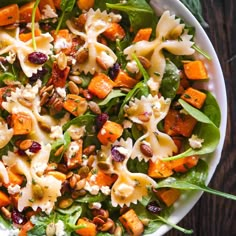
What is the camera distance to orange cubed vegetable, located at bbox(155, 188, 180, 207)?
237 cm

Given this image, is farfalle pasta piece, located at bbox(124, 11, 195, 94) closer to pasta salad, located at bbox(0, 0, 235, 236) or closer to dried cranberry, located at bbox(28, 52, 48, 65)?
pasta salad, located at bbox(0, 0, 235, 236)

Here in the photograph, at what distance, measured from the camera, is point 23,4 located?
2.37 m

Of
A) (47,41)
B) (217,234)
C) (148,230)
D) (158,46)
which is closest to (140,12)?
(158,46)

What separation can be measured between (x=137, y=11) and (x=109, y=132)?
0.45 m

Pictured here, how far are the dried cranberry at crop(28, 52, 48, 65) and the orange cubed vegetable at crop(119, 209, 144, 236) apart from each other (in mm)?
629

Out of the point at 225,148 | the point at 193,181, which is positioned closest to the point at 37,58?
the point at 193,181

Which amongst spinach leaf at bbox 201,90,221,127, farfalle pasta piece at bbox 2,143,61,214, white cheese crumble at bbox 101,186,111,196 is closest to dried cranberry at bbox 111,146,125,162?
white cheese crumble at bbox 101,186,111,196

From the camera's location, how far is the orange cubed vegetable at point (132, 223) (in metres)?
2.34

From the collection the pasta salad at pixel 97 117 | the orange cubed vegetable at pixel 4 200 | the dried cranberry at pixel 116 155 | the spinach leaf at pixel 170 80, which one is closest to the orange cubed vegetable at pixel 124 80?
the pasta salad at pixel 97 117

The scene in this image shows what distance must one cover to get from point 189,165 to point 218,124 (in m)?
0.18

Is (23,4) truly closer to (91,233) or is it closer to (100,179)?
(100,179)

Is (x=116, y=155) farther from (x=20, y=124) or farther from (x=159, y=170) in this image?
(x=20, y=124)

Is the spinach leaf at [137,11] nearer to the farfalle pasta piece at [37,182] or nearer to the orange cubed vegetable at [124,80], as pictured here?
the orange cubed vegetable at [124,80]

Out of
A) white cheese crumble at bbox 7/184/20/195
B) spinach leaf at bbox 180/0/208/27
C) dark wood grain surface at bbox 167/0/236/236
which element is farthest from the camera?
dark wood grain surface at bbox 167/0/236/236
